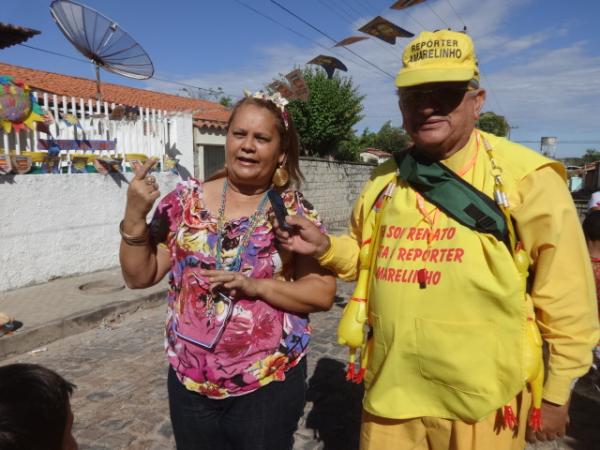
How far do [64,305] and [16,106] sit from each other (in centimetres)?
267

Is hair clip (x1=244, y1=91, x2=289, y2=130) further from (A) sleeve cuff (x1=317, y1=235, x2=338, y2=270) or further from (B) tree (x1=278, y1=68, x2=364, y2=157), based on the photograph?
(B) tree (x1=278, y1=68, x2=364, y2=157)

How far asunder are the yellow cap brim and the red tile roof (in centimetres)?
969

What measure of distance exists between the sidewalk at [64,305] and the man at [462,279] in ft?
13.9

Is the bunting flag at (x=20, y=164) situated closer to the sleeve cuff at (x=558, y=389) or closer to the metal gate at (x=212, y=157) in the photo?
the sleeve cuff at (x=558, y=389)

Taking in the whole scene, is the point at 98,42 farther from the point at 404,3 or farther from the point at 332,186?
the point at 332,186

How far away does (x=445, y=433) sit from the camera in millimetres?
1693

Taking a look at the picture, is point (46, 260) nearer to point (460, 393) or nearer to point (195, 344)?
point (195, 344)

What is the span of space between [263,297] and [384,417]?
0.66m

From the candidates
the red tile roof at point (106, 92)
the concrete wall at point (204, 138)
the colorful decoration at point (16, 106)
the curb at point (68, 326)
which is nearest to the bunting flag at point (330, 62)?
the red tile roof at point (106, 92)

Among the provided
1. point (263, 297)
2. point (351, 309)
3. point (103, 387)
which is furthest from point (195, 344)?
point (103, 387)

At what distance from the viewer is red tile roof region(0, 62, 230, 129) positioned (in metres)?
13.2

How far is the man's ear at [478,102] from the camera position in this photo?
1.72 metres

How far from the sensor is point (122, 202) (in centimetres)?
783

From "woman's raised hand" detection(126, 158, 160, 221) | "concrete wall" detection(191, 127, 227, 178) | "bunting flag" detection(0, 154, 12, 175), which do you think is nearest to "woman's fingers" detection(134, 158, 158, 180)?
"woman's raised hand" detection(126, 158, 160, 221)
